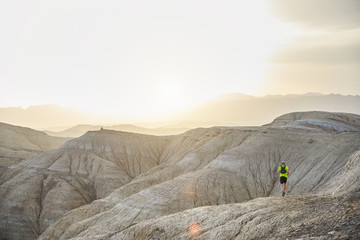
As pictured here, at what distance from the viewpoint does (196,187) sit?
1901 inches

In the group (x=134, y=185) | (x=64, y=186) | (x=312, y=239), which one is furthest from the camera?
(x=64, y=186)

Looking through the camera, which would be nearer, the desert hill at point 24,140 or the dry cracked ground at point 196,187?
the dry cracked ground at point 196,187

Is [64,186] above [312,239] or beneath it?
beneath

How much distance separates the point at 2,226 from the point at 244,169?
42099mm

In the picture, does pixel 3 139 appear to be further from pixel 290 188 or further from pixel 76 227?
pixel 290 188

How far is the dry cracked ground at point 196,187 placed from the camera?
18547 millimetres

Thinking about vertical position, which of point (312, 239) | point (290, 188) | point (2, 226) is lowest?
point (2, 226)

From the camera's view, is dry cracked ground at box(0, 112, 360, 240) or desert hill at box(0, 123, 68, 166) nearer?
dry cracked ground at box(0, 112, 360, 240)

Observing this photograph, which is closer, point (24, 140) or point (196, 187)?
point (196, 187)

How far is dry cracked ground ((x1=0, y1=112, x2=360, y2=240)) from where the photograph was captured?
60.8 ft

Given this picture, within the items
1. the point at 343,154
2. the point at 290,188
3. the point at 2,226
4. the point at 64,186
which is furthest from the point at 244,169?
the point at 2,226

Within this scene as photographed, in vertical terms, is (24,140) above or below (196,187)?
below

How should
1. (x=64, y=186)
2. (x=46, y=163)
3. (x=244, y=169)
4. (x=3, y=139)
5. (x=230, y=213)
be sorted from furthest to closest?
1. (x=3, y=139)
2. (x=46, y=163)
3. (x=64, y=186)
4. (x=244, y=169)
5. (x=230, y=213)

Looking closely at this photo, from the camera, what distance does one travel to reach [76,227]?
43219 millimetres
